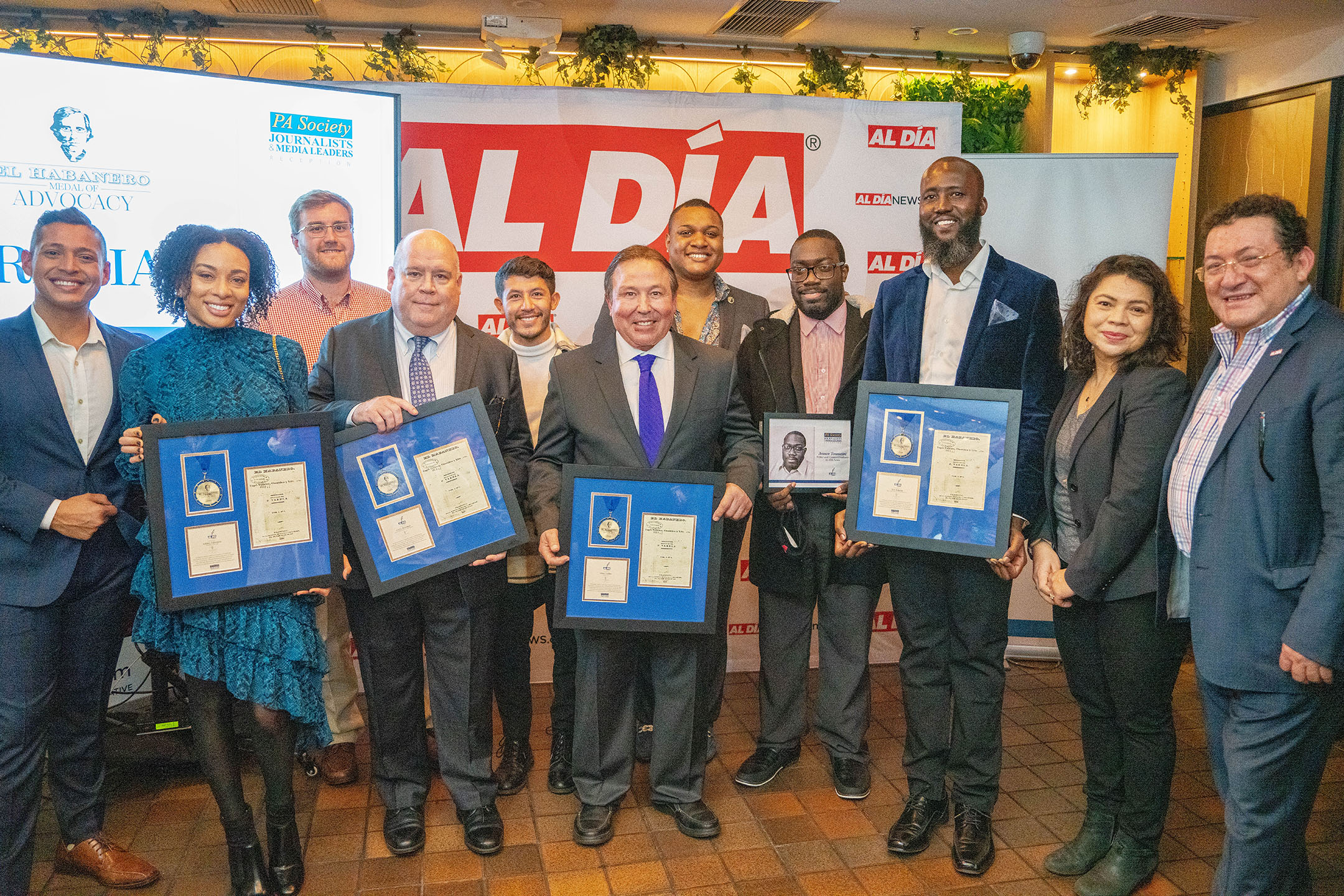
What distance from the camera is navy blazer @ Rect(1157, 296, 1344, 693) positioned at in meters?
2.11

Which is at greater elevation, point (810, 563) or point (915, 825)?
point (810, 563)

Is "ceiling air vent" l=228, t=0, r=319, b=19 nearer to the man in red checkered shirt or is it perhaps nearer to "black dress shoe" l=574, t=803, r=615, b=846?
the man in red checkered shirt

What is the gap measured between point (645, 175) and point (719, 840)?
327cm

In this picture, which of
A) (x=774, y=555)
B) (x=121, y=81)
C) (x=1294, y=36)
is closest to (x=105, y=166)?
(x=121, y=81)

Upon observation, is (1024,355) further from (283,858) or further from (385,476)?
(283,858)

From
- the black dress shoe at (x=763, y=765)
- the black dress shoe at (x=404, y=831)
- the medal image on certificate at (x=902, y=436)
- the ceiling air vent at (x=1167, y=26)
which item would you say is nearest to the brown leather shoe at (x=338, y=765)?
the black dress shoe at (x=404, y=831)

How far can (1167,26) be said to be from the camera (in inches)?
220

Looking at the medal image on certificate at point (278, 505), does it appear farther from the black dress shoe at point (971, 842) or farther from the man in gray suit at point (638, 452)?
the black dress shoe at point (971, 842)

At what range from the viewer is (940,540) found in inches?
112

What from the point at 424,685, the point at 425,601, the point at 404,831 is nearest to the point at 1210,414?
the point at 425,601

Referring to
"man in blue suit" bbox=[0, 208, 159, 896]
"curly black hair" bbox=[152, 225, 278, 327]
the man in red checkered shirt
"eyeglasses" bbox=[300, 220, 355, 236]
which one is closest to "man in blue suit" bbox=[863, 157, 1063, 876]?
"curly black hair" bbox=[152, 225, 278, 327]

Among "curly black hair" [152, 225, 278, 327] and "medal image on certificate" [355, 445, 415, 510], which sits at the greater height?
"curly black hair" [152, 225, 278, 327]

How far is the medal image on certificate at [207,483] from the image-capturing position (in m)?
2.49

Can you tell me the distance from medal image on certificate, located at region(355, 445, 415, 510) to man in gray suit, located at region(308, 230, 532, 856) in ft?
0.59
